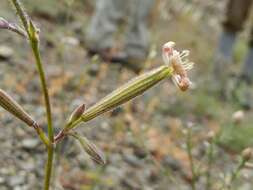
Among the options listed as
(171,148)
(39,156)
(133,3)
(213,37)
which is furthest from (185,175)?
(213,37)

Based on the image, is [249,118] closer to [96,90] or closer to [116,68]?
[116,68]

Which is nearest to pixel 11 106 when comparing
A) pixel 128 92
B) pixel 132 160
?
pixel 128 92

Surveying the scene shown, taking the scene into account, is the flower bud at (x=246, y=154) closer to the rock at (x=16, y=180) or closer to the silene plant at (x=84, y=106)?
the silene plant at (x=84, y=106)

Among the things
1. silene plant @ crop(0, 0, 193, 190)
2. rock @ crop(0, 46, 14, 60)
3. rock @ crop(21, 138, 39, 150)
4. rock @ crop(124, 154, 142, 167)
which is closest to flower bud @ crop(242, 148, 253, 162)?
silene plant @ crop(0, 0, 193, 190)

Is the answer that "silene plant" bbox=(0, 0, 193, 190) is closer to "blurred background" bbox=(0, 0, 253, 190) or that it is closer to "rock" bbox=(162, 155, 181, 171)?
"blurred background" bbox=(0, 0, 253, 190)

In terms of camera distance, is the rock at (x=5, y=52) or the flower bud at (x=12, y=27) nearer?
the flower bud at (x=12, y=27)

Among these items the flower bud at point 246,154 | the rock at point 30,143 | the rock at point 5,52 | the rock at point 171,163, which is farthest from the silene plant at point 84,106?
the rock at point 5,52
